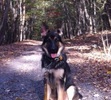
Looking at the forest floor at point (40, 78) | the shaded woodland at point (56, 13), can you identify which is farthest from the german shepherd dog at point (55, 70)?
the shaded woodland at point (56, 13)

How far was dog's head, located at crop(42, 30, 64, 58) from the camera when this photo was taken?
5.30 m

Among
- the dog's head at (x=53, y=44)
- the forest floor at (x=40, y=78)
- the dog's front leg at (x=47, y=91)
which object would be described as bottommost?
the forest floor at (x=40, y=78)

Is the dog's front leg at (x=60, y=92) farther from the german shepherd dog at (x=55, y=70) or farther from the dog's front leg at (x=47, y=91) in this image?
the dog's front leg at (x=47, y=91)

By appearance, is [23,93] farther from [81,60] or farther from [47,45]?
[81,60]

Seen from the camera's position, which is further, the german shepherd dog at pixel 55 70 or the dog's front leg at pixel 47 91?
the dog's front leg at pixel 47 91

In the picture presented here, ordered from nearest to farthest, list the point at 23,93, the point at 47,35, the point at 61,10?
1. the point at 47,35
2. the point at 23,93
3. the point at 61,10

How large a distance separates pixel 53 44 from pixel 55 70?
22.9 inches

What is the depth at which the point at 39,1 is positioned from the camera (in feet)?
115

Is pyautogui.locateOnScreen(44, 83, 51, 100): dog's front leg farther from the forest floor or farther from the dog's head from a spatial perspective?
the forest floor

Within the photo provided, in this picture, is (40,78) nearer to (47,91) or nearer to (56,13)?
(47,91)

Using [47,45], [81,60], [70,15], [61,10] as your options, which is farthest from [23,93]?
[70,15]

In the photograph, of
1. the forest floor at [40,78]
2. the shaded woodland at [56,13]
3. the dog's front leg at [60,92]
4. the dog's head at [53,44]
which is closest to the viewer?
the dog's head at [53,44]

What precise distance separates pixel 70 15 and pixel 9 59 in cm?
2828

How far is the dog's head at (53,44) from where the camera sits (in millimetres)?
5297
